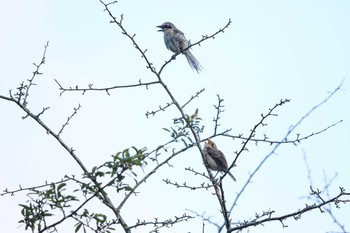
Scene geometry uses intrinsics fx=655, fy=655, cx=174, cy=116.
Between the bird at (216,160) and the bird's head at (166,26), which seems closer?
the bird at (216,160)

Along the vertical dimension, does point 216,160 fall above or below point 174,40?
below

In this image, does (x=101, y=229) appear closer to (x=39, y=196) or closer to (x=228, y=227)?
(x=39, y=196)

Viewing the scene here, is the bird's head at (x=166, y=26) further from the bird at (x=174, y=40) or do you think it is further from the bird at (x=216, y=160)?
the bird at (x=216, y=160)

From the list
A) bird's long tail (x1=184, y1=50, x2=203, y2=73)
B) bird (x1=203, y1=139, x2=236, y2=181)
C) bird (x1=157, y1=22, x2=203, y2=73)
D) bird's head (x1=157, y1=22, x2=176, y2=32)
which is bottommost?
bird (x1=203, y1=139, x2=236, y2=181)

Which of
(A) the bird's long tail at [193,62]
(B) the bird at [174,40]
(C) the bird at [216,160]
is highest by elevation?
(B) the bird at [174,40]

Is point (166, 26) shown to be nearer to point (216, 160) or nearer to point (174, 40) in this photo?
point (174, 40)

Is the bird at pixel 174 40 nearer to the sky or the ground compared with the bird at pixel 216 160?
nearer to the sky

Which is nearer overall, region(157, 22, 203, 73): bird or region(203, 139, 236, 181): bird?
region(203, 139, 236, 181): bird

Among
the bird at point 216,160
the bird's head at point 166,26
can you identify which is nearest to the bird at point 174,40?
the bird's head at point 166,26

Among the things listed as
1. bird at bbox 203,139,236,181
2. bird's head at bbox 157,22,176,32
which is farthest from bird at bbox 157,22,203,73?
bird at bbox 203,139,236,181

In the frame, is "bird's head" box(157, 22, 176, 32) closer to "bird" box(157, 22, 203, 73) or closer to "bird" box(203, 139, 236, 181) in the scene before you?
"bird" box(157, 22, 203, 73)

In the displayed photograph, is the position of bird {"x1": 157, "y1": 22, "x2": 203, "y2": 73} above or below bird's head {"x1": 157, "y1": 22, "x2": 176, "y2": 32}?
below

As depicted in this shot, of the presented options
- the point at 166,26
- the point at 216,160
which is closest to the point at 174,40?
the point at 166,26

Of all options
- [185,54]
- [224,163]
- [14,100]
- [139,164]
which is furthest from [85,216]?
[185,54]
